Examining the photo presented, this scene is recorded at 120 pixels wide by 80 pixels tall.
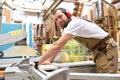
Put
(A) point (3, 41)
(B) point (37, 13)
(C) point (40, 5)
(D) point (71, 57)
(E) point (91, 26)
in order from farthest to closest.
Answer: (B) point (37, 13) → (C) point (40, 5) → (D) point (71, 57) → (E) point (91, 26) → (A) point (3, 41)

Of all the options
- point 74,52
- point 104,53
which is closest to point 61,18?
point 104,53

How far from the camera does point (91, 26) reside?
2.08 meters

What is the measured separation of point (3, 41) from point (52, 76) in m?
1.51

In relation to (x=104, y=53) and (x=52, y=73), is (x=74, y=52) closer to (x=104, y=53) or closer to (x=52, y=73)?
(x=104, y=53)

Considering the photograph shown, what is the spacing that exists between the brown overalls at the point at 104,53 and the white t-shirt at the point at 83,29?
0.22ft

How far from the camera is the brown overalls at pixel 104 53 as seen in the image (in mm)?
2045

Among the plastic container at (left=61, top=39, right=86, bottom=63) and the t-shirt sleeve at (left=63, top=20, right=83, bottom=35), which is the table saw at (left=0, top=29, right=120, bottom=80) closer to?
the t-shirt sleeve at (left=63, top=20, right=83, bottom=35)

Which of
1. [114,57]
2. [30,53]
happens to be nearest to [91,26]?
[114,57]

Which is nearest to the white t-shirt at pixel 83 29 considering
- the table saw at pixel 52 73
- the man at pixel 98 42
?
the man at pixel 98 42

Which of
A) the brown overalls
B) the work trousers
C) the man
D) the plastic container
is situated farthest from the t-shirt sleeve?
the plastic container

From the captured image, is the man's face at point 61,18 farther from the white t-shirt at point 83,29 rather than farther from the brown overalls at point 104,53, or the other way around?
the brown overalls at point 104,53

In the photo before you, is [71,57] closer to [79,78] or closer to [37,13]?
[79,78]

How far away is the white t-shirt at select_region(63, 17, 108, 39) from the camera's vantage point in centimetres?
192

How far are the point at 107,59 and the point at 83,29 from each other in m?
0.46
